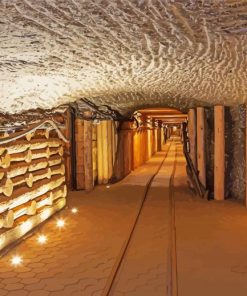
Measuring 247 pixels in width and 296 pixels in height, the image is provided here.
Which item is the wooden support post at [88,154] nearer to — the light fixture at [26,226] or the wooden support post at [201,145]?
the wooden support post at [201,145]

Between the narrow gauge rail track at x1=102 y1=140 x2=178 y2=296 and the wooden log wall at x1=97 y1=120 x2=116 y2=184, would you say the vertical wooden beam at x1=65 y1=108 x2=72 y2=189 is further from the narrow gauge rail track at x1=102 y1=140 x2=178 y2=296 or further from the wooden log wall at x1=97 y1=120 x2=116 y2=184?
the narrow gauge rail track at x1=102 y1=140 x2=178 y2=296

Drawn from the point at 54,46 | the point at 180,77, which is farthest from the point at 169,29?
the point at 180,77

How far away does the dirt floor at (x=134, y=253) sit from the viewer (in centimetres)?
430

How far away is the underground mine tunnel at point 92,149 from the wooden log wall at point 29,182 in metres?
0.03

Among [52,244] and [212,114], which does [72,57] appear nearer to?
[52,244]

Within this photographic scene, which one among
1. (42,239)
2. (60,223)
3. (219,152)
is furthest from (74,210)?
(219,152)

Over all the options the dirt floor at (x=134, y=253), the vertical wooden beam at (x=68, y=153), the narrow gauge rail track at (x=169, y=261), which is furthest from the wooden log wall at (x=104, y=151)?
the narrow gauge rail track at (x=169, y=261)

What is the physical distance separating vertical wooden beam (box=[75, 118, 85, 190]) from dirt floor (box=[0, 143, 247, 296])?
2.27 metres

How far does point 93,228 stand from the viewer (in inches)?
273

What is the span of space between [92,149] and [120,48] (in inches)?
273

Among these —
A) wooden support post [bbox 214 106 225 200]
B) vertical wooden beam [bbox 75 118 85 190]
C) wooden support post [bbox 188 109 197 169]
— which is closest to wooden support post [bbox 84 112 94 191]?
vertical wooden beam [bbox 75 118 85 190]

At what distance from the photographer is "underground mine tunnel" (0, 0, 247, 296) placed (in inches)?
157

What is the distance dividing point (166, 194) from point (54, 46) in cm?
679

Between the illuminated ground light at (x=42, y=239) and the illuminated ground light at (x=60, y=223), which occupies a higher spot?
the illuminated ground light at (x=42, y=239)
